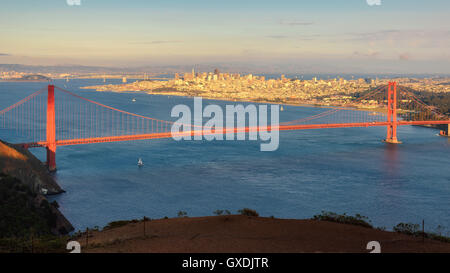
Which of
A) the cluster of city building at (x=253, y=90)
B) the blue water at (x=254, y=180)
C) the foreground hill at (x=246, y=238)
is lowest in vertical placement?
the blue water at (x=254, y=180)
